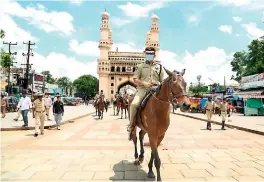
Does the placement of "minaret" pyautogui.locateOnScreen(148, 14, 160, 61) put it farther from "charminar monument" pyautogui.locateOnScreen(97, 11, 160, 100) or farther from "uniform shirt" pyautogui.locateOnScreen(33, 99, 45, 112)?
"uniform shirt" pyautogui.locateOnScreen(33, 99, 45, 112)

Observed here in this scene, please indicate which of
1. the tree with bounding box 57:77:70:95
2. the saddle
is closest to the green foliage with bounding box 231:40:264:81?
the saddle

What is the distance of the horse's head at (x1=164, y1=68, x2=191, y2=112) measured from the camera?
4.24m

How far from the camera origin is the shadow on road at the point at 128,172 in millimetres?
4793

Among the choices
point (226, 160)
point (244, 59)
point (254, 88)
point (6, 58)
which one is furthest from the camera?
point (244, 59)

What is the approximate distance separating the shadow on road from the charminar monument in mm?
74000

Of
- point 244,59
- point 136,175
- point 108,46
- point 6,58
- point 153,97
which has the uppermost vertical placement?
point 108,46

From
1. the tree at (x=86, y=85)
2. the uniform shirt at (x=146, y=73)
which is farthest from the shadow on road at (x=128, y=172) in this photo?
the tree at (x=86, y=85)

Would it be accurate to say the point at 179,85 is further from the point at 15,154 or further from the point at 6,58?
the point at 6,58

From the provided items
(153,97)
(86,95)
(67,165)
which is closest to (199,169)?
(153,97)

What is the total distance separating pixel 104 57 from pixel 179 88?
78634 millimetres

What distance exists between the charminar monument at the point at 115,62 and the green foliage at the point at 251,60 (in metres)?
29.3

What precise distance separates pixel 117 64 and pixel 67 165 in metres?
79.5

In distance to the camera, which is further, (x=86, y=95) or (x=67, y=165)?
(x=86, y=95)

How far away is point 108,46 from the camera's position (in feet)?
267
